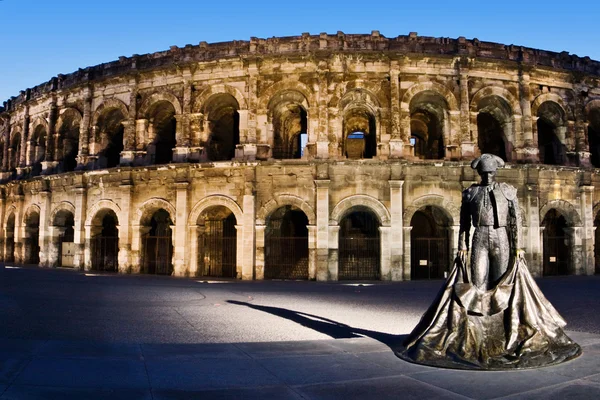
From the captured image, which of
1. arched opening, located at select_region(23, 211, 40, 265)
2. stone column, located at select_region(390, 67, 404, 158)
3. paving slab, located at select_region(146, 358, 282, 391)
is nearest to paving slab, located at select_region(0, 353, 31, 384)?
paving slab, located at select_region(146, 358, 282, 391)

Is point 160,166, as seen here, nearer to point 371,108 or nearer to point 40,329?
point 371,108

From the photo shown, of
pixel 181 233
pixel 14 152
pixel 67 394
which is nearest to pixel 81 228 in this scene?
pixel 181 233

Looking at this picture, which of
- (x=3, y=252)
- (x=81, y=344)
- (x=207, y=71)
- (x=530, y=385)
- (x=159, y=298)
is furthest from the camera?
(x=3, y=252)

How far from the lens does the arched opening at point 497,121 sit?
1762 centimetres

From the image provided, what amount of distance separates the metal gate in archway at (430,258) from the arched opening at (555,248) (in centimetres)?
444

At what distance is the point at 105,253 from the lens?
19.8 m

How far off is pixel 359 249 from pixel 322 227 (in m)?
4.45

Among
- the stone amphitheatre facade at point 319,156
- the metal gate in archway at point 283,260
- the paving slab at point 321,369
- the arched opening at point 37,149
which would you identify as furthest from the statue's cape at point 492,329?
the arched opening at point 37,149

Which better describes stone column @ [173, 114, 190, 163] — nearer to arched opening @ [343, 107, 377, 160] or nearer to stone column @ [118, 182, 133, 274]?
stone column @ [118, 182, 133, 274]

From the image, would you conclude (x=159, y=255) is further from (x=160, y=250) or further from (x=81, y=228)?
(x=81, y=228)

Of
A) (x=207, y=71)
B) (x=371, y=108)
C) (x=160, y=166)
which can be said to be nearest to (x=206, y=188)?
(x=160, y=166)

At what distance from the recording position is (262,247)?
16.4m

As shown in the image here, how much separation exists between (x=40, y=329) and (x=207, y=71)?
12.9 meters

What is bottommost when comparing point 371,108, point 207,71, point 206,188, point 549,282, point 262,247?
point 549,282
